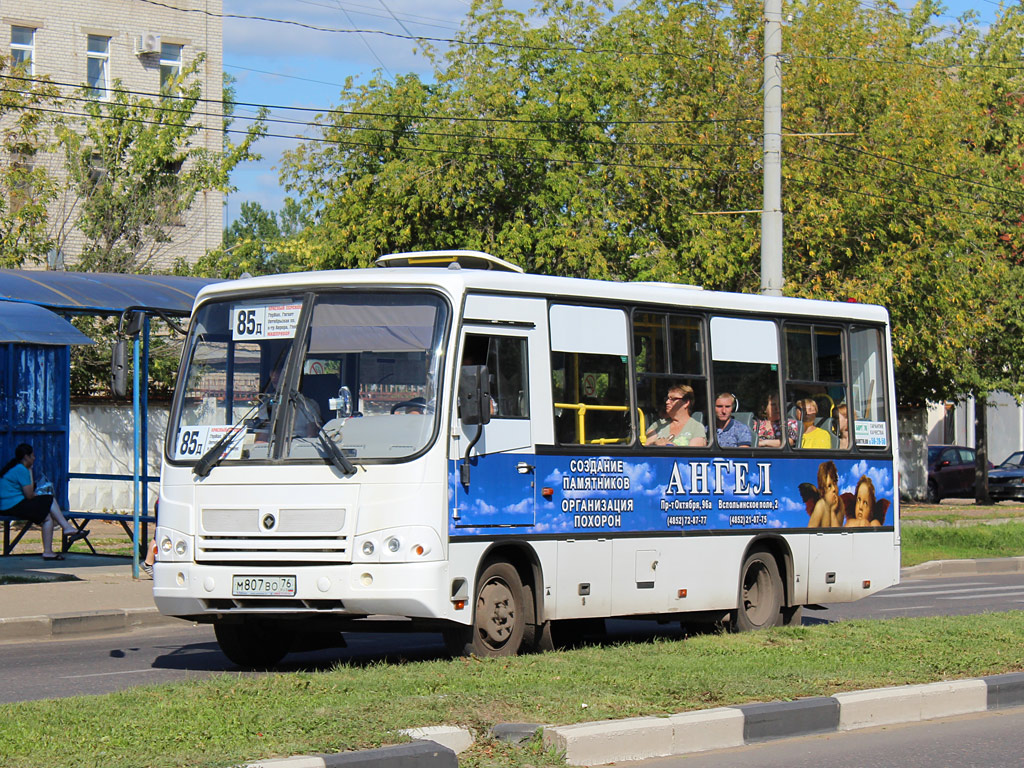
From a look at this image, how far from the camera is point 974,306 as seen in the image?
3503cm

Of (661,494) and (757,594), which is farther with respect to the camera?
(757,594)

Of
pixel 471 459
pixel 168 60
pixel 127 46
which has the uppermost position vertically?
pixel 127 46

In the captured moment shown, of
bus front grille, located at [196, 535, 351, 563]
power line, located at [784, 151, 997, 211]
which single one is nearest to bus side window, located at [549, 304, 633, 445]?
bus front grille, located at [196, 535, 351, 563]

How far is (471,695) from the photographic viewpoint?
8.55m

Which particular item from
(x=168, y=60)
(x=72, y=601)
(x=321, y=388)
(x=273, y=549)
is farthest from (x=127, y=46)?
(x=273, y=549)

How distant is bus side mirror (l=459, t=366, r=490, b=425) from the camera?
10680 millimetres

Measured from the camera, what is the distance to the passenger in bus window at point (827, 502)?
14.4m

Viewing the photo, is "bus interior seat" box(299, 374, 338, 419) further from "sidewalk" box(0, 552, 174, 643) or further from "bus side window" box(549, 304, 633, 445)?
"sidewalk" box(0, 552, 174, 643)

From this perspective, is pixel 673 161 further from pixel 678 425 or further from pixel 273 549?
pixel 273 549

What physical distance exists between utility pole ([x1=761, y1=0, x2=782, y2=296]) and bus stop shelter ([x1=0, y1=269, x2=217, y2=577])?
293 inches

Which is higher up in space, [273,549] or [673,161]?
[673,161]

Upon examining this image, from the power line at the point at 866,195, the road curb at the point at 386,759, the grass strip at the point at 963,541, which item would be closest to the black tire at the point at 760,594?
the road curb at the point at 386,759

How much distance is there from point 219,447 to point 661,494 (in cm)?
366

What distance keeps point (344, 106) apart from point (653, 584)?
23931 mm
